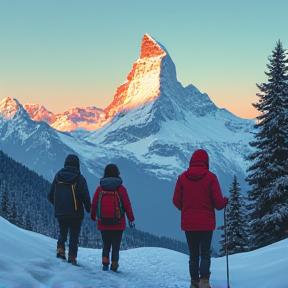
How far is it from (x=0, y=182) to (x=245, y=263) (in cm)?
16448

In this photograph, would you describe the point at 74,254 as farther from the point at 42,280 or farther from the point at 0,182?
the point at 0,182

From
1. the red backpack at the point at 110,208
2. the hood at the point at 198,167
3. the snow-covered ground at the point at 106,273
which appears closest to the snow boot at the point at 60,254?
the snow-covered ground at the point at 106,273

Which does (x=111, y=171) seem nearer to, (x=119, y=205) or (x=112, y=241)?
(x=119, y=205)

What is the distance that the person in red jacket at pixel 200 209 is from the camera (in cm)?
709

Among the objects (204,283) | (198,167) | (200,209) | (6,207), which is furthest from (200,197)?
(6,207)

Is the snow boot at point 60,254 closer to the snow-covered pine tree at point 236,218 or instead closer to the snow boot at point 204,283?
the snow boot at point 204,283

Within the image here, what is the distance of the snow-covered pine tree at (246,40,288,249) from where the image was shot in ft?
57.1

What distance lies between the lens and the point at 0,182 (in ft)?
529

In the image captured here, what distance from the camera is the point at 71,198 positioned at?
8.38 meters

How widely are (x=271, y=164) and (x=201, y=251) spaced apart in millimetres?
11756

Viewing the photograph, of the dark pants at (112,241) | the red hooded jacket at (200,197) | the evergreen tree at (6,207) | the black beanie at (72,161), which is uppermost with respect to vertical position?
the evergreen tree at (6,207)

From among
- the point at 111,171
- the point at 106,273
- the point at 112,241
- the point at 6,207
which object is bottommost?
the point at 106,273

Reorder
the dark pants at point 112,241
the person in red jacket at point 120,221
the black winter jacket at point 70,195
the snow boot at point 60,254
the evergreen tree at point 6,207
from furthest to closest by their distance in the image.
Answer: the evergreen tree at point 6,207
the snow boot at point 60,254
the dark pants at point 112,241
the person in red jacket at point 120,221
the black winter jacket at point 70,195

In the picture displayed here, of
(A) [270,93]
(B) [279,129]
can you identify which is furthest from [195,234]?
(A) [270,93]
